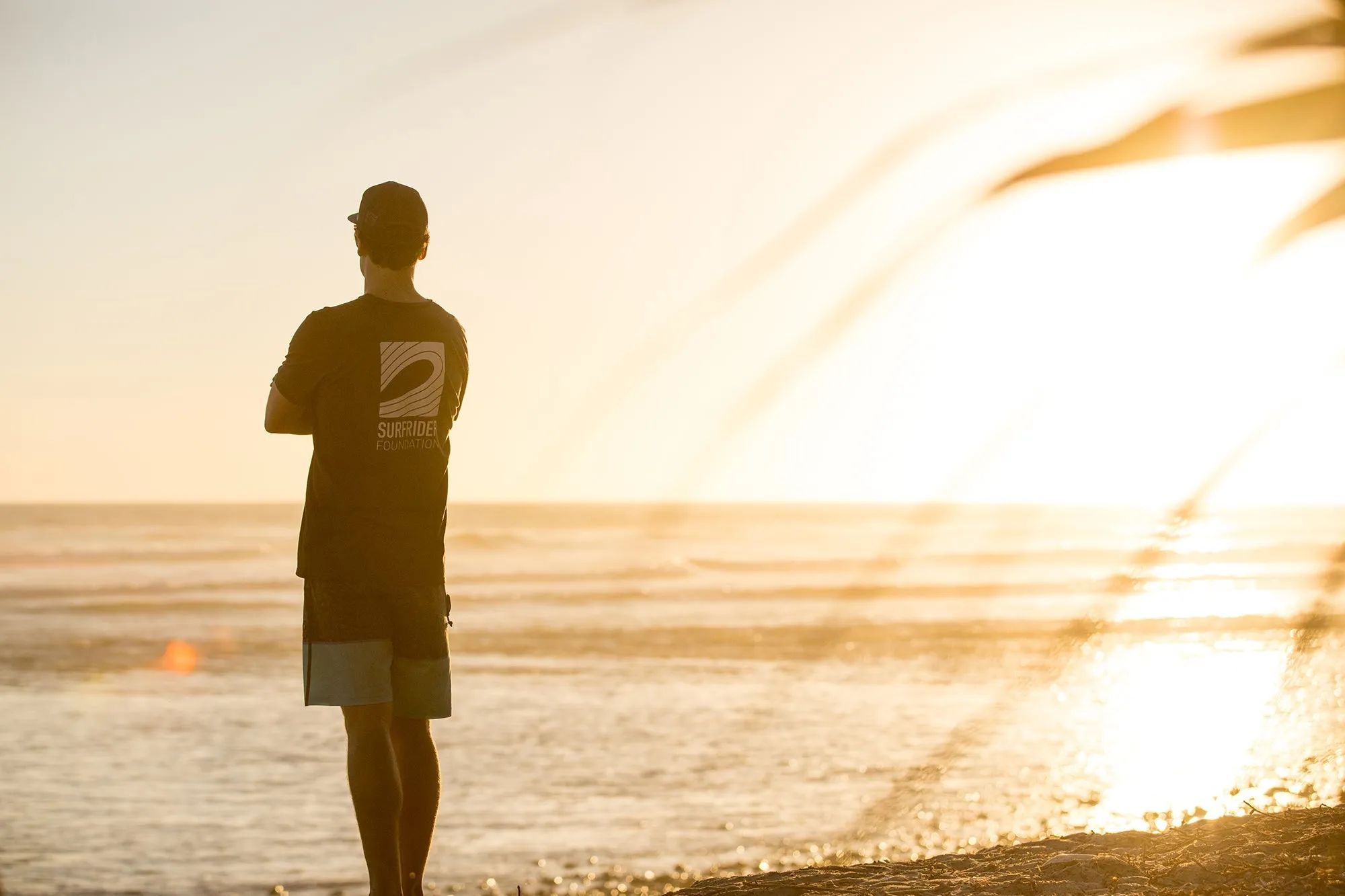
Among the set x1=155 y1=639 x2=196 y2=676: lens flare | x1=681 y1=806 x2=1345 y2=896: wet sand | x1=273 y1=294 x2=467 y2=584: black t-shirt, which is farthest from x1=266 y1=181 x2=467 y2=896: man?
x1=155 y1=639 x2=196 y2=676: lens flare

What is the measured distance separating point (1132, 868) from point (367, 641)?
174 centimetres

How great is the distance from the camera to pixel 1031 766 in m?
9.21

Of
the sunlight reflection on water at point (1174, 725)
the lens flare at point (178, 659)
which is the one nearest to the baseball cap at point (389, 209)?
the sunlight reflection on water at point (1174, 725)

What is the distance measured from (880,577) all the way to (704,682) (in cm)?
1299

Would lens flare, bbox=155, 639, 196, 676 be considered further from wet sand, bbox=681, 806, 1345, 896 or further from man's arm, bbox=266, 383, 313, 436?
wet sand, bbox=681, 806, 1345, 896

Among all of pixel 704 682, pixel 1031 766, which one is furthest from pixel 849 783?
pixel 704 682

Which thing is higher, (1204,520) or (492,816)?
(1204,520)

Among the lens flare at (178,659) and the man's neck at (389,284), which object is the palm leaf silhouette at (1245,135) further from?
the lens flare at (178,659)

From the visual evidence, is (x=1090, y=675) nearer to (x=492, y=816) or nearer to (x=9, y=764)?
(x=492, y=816)

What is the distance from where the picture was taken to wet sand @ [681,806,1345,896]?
251cm

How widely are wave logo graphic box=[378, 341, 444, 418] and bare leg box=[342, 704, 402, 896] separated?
2.23 ft

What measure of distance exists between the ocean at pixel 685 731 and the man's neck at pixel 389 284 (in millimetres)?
923

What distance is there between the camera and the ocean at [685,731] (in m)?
4.16

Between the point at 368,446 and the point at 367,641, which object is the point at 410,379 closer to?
the point at 368,446
